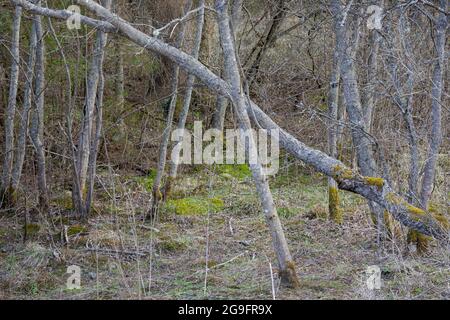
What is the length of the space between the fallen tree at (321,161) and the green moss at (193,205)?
3.46m

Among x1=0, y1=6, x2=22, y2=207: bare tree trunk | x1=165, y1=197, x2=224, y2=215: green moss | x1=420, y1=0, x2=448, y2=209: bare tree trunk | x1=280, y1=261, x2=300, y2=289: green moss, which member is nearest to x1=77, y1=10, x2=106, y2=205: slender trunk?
x1=0, y1=6, x2=22, y2=207: bare tree trunk

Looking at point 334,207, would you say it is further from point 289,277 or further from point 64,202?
point 64,202

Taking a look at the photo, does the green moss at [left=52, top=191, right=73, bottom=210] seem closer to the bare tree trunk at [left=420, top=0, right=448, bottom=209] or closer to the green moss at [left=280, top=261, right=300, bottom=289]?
the green moss at [left=280, top=261, right=300, bottom=289]

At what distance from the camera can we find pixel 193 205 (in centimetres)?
962

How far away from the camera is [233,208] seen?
377 inches

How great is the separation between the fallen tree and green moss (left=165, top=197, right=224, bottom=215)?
11.4 feet

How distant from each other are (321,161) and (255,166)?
2.38ft

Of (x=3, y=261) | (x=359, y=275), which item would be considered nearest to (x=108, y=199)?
(x=3, y=261)

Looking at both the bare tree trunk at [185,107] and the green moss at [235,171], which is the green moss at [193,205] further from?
the green moss at [235,171]

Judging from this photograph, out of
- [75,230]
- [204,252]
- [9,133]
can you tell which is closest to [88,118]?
[9,133]

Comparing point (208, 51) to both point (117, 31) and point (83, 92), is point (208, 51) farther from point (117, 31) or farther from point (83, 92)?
point (117, 31)

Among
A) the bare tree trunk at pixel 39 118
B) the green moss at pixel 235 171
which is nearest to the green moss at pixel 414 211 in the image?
→ the bare tree trunk at pixel 39 118

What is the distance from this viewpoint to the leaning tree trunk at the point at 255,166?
5340 millimetres

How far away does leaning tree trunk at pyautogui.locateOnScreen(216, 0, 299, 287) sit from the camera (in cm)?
534
